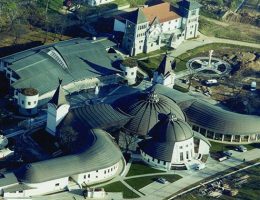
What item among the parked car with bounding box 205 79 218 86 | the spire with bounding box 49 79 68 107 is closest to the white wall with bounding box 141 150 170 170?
the spire with bounding box 49 79 68 107

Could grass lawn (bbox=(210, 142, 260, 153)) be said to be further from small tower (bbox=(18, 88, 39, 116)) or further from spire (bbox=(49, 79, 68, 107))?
small tower (bbox=(18, 88, 39, 116))

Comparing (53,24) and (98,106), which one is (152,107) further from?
(53,24)

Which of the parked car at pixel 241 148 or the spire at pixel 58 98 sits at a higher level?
the spire at pixel 58 98

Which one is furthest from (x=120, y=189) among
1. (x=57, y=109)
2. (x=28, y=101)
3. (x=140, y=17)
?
(x=140, y=17)

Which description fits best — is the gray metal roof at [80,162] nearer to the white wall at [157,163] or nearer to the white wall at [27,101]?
the white wall at [157,163]

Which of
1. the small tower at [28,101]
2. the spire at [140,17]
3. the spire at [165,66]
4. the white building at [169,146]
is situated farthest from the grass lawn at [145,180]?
the spire at [140,17]

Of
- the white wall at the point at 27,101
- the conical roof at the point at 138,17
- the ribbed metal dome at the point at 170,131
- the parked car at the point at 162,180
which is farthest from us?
the conical roof at the point at 138,17

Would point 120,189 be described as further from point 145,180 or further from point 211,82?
point 211,82

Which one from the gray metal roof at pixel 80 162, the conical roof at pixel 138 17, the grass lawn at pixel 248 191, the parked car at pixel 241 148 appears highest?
the conical roof at pixel 138 17
